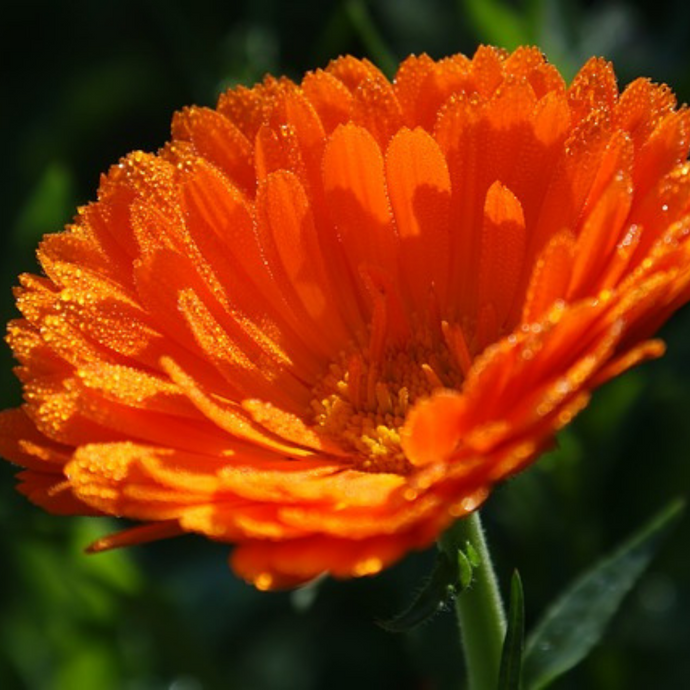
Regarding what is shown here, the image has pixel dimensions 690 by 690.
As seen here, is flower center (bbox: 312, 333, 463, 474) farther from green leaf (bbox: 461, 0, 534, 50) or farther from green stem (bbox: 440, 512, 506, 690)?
green leaf (bbox: 461, 0, 534, 50)

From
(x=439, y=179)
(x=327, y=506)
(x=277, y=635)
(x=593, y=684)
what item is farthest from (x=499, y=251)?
(x=277, y=635)

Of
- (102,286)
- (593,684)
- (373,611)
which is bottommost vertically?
(593,684)

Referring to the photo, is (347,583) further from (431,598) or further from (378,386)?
(431,598)

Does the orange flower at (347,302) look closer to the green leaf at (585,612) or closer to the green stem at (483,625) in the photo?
the green stem at (483,625)

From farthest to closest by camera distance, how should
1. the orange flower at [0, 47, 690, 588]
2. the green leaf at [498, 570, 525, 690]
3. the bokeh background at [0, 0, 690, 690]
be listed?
the bokeh background at [0, 0, 690, 690], the green leaf at [498, 570, 525, 690], the orange flower at [0, 47, 690, 588]

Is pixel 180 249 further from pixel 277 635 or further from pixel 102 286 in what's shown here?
pixel 277 635

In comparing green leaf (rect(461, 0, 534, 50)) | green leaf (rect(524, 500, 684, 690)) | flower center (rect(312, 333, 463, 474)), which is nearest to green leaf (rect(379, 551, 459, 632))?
green leaf (rect(524, 500, 684, 690))
